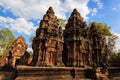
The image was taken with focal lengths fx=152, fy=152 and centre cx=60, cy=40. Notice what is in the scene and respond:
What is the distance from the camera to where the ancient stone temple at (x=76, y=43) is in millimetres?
12117

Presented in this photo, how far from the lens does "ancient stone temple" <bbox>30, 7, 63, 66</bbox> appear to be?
35.9 ft

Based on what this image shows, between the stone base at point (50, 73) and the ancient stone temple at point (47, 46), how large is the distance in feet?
6.36

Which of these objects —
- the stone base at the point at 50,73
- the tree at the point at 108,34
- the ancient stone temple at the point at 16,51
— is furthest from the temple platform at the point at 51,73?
the tree at the point at 108,34

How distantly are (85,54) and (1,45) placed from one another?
25.7m

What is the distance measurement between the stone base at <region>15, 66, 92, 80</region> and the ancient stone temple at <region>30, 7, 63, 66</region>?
1.94 metres

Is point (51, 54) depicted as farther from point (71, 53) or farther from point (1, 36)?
point (1, 36)

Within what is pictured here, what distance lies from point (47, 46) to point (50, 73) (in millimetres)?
3045

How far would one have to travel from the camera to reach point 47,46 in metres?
11.1

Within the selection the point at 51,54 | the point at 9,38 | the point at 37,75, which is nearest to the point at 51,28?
the point at 51,54

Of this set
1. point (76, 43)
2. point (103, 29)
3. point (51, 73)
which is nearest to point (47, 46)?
point (76, 43)

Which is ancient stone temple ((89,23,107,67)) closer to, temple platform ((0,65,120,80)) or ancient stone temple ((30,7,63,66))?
ancient stone temple ((30,7,63,66))

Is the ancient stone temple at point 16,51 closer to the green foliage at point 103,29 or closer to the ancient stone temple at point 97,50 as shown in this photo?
the ancient stone temple at point 97,50

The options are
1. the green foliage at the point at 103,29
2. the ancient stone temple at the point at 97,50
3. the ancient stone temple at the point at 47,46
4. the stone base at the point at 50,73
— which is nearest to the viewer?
the stone base at the point at 50,73

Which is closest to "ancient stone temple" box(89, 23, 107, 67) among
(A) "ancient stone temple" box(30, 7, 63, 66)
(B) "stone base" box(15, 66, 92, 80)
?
(A) "ancient stone temple" box(30, 7, 63, 66)
